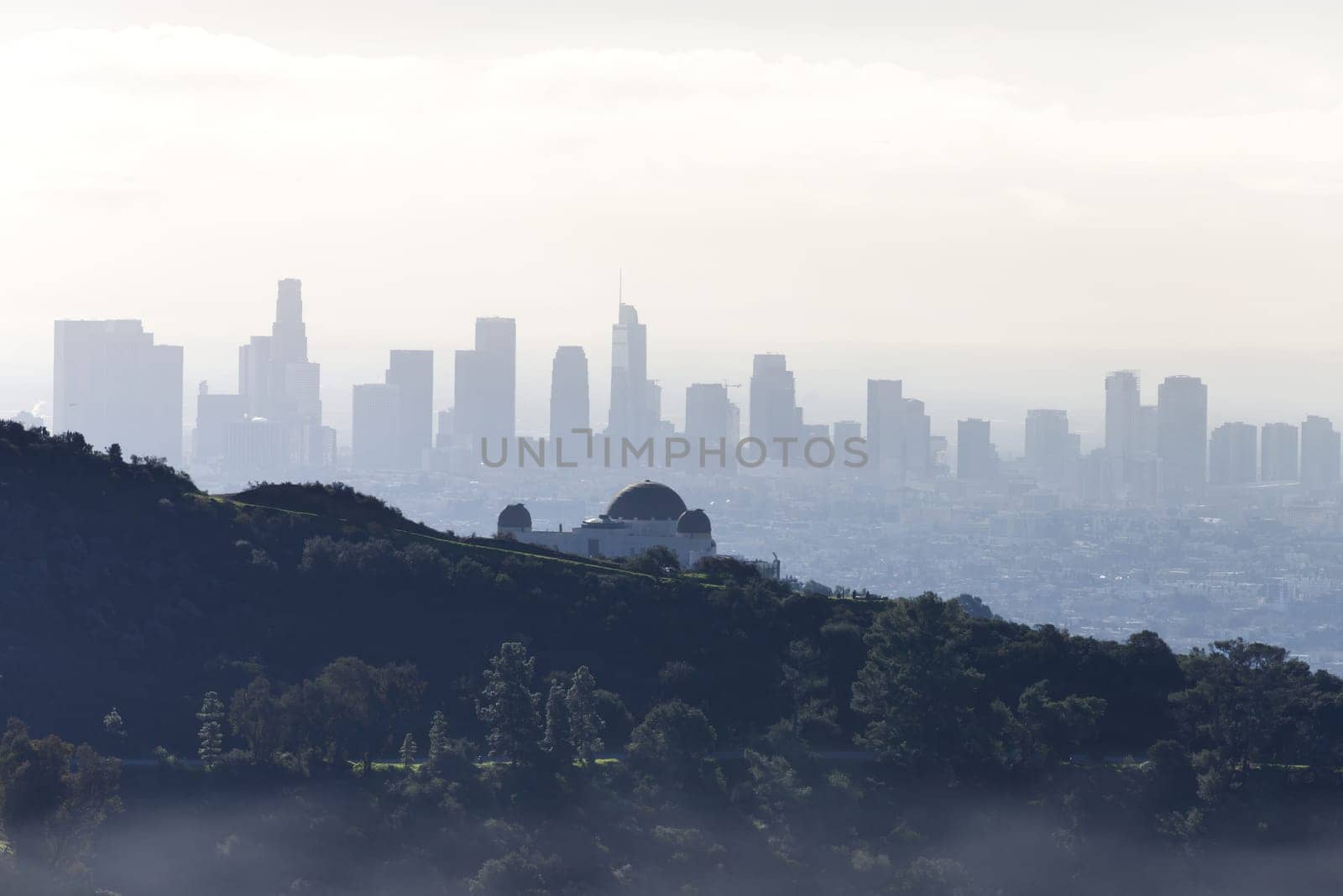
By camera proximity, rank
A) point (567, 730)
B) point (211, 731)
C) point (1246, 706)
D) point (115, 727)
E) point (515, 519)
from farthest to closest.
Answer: point (515, 519), point (1246, 706), point (567, 730), point (115, 727), point (211, 731)

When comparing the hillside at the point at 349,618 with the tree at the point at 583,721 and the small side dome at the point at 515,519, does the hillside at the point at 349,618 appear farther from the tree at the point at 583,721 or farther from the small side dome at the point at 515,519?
the small side dome at the point at 515,519

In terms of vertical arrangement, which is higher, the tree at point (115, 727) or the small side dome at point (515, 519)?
the small side dome at point (515, 519)

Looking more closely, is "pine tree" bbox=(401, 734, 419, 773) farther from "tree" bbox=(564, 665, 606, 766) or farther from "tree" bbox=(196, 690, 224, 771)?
"tree" bbox=(196, 690, 224, 771)

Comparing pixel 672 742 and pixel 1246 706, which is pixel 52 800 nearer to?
pixel 672 742

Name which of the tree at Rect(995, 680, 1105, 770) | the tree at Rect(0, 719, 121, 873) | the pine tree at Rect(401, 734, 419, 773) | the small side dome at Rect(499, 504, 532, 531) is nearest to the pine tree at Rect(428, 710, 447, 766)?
the pine tree at Rect(401, 734, 419, 773)

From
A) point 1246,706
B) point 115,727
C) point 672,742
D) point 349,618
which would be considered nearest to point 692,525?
point 349,618

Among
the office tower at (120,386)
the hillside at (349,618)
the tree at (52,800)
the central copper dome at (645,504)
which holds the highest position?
the office tower at (120,386)

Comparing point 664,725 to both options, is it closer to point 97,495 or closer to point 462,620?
point 462,620

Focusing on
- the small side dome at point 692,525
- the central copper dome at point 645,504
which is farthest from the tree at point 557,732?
the central copper dome at point 645,504
